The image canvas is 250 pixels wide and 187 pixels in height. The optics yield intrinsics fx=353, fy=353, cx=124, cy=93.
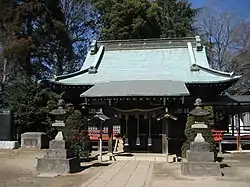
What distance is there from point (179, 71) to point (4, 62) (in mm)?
15446

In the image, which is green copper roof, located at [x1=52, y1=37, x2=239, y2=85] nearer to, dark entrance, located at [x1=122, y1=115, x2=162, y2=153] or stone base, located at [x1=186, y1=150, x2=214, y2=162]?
dark entrance, located at [x1=122, y1=115, x2=162, y2=153]

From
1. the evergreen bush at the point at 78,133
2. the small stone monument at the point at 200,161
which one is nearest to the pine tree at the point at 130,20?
the evergreen bush at the point at 78,133

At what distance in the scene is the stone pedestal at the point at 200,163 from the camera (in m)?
11.3

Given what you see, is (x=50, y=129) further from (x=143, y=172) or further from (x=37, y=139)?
(x=143, y=172)

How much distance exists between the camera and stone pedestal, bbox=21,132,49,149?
20855 millimetres

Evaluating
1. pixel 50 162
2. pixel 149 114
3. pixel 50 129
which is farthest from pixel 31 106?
pixel 50 162

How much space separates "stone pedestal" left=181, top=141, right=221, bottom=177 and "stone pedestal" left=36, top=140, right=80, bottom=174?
3884 mm

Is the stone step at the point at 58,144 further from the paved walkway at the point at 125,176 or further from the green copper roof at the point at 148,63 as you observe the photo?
the green copper roof at the point at 148,63

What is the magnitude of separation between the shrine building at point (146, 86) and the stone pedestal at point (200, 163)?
11.8 ft

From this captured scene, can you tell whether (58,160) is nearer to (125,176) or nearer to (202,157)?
(125,176)

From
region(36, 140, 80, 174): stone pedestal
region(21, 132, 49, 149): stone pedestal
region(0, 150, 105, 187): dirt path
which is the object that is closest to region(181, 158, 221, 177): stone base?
region(0, 150, 105, 187): dirt path

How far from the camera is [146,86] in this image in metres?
17.2

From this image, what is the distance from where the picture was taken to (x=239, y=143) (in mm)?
20375

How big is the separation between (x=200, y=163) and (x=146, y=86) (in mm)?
6496
